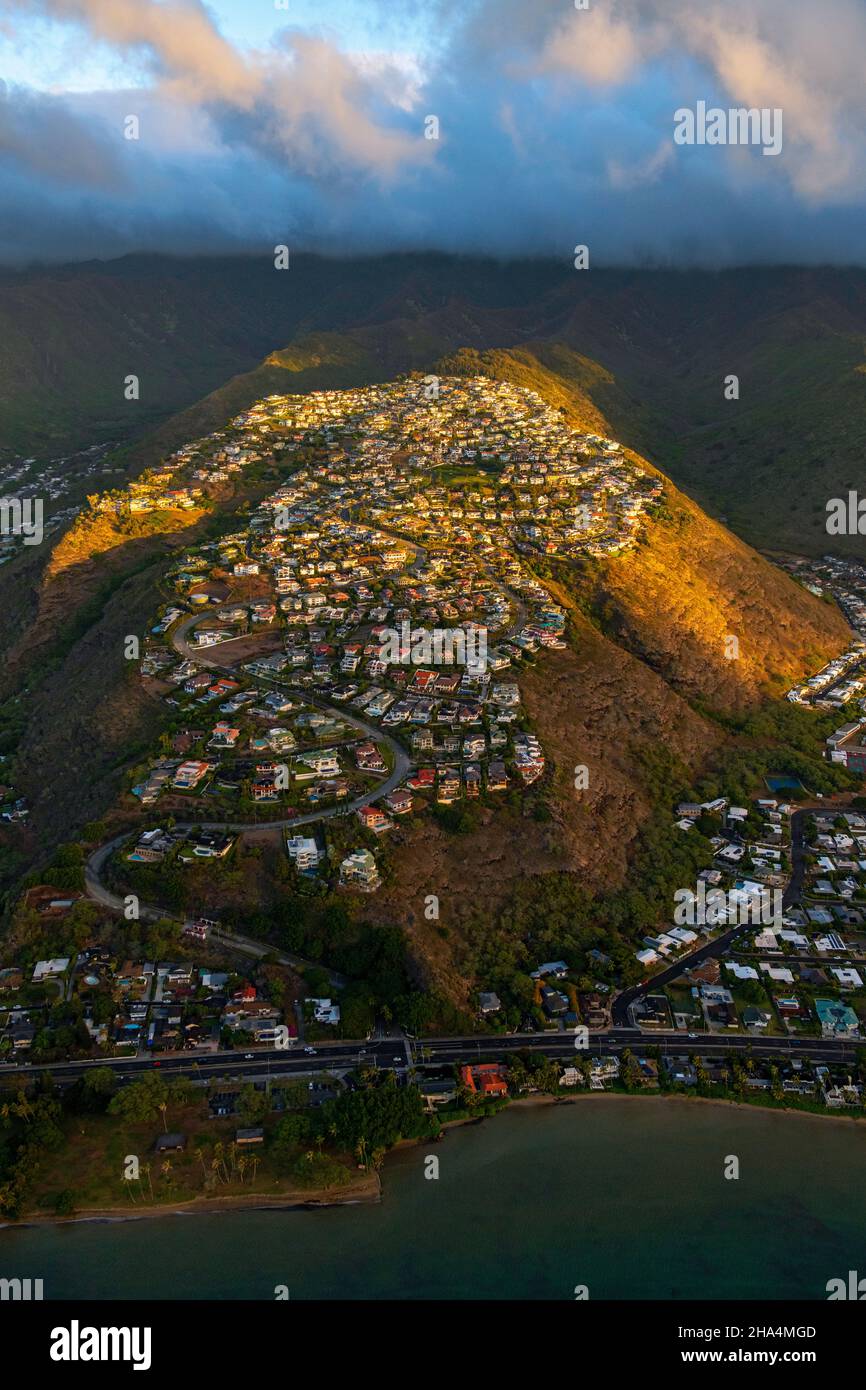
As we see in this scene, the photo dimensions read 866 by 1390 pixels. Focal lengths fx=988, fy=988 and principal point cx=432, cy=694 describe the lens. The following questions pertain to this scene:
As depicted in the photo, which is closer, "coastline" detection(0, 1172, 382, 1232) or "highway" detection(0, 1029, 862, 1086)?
"coastline" detection(0, 1172, 382, 1232)

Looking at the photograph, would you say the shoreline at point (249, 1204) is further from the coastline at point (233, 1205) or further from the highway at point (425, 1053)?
the highway at point (425, 1053)

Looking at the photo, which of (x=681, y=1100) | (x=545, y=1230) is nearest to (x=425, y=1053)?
(x=545, y=1230)

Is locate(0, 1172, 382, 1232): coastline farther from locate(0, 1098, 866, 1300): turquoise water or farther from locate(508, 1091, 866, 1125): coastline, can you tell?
locate(508, 1091, 866, 1125): coastline

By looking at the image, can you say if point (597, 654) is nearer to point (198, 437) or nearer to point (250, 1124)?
point (250, 1124)

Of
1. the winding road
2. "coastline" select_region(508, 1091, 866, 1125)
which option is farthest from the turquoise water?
the winding road

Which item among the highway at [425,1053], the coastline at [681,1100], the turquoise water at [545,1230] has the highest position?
the highway at [425,1053]

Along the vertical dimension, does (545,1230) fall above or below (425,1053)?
below

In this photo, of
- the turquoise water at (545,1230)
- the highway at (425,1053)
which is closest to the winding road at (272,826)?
the highway at (425,1053)

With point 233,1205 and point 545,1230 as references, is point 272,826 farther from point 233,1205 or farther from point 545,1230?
point 545,1230

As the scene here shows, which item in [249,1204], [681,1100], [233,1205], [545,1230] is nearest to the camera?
[545,1230]

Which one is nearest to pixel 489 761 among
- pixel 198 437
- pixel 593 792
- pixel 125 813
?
pixel 593 792
